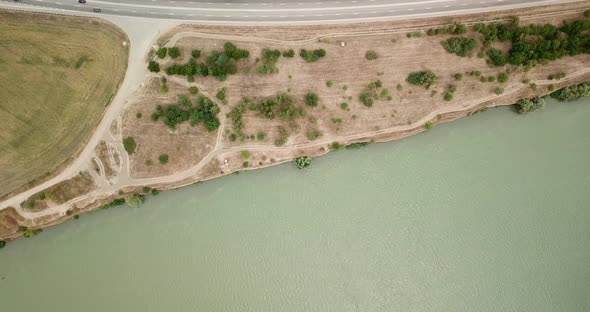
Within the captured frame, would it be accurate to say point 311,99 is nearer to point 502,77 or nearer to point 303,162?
point 303,162

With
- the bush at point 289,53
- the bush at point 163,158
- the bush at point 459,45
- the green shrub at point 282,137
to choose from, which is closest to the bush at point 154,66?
the bush at point 163,158

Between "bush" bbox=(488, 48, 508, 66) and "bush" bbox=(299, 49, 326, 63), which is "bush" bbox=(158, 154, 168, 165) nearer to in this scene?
"bush" bbox=(299, 49, 326, 63)

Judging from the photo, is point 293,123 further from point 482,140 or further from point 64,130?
point 64,130

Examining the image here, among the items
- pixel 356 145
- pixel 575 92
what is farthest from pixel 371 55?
pixel 575 92

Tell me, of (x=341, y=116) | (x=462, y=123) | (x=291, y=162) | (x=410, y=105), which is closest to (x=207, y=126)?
(x=291, y=162)

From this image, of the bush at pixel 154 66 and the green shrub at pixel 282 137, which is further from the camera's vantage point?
the green shrub at pixel 282 137

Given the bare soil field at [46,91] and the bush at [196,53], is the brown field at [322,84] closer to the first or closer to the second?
the bush at [196,53]
